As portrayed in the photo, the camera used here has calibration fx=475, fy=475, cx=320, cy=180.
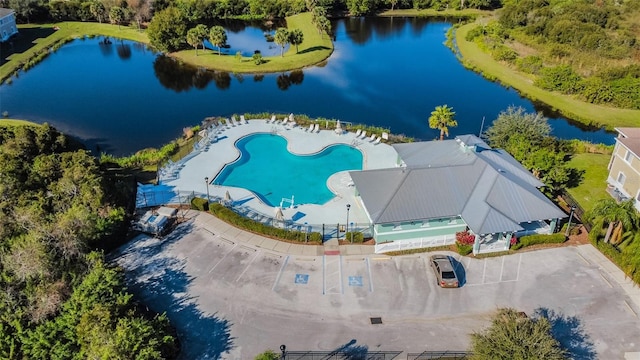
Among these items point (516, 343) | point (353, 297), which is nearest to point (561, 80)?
point (353, 297)

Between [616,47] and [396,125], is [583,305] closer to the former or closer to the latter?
[396,125]

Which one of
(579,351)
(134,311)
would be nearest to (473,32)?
(579,351)

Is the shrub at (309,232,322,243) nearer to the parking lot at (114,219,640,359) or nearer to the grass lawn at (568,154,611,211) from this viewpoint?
the parking lot at (114,219,640,359)

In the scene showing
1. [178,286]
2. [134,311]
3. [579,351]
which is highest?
[134,311]

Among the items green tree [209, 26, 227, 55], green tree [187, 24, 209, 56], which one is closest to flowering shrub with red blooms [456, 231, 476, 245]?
green tree [209, 26, 227, 55]

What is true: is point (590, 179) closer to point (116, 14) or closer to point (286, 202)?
point (286, 202)

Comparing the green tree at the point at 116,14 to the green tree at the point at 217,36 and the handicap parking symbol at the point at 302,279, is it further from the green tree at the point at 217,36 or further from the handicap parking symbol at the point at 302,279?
the handicap parking symbol at the point at 302,279
